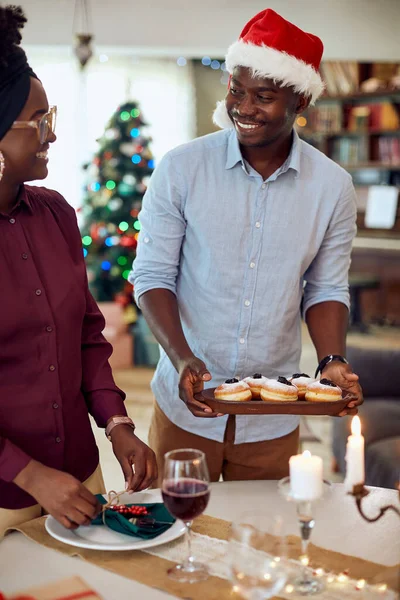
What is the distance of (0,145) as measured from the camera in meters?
1.46

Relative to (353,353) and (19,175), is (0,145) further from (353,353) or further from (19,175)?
(353,353)

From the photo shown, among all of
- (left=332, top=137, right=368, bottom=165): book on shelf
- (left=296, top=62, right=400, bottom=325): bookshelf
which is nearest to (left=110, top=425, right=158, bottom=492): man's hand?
(left=296, top=62, right=400, bottom=325): bookshelf

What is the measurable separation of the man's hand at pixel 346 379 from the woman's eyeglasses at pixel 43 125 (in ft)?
2.95

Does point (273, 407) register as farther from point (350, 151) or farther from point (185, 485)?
point (350, 151)

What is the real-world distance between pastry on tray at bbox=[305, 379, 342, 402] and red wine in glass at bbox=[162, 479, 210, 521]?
61 cm

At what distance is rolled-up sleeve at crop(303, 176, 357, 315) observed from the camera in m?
2.21

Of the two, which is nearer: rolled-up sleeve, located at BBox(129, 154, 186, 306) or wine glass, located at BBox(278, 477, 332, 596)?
wine glass, located at BBox(278, 477, 332, 596)

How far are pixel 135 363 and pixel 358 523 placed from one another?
5.05 metres

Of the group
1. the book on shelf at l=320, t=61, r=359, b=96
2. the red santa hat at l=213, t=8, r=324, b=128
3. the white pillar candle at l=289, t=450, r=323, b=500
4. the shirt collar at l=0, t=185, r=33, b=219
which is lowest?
the white pillar candle at l=289, t=450, r=323, b=500

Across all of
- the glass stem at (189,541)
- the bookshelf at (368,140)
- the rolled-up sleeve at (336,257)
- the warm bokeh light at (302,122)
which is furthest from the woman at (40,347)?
the warm bokeh light at (302,122)

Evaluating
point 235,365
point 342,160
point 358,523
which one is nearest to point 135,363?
point 342,160

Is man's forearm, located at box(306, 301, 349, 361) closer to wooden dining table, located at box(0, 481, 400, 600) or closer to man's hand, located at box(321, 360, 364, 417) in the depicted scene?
man's hand, located at box(321, 360, 364, 417)

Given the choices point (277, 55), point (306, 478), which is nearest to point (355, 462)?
point (306, 478)

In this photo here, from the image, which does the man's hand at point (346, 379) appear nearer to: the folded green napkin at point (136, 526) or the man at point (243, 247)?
the man at point (243, 247)
